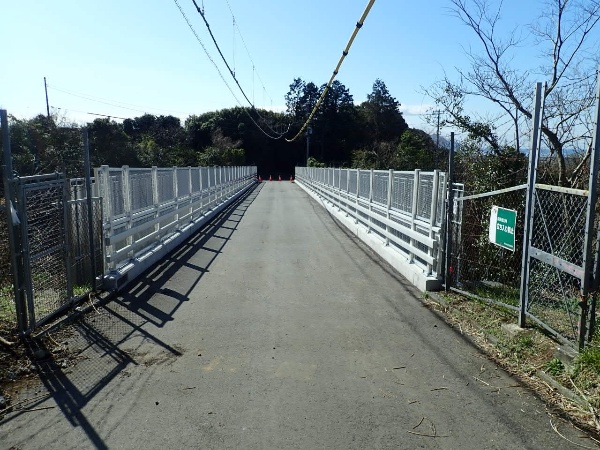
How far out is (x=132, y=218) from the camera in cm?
872

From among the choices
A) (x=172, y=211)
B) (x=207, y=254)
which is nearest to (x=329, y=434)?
(x=207, y=254)

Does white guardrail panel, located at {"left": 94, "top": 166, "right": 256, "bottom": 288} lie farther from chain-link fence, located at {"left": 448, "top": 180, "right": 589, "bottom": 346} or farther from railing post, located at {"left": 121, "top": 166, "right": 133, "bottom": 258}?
chain-link fence, located at {"left": 448, "top": 180, "right": 589, "bottom": 346}

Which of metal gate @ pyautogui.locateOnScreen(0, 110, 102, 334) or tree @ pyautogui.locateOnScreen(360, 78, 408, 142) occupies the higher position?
tree @ pyautogui.locateOnScreen(360, 78, 408, 142)

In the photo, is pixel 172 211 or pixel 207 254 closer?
pixel 207 254

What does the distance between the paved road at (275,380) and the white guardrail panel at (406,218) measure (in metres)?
0.64

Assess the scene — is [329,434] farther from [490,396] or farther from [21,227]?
[21,227]

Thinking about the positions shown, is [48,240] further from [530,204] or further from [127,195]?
[530,204]

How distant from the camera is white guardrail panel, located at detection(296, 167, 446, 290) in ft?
24.8

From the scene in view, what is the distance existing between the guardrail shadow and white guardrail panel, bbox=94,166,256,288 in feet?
1.94

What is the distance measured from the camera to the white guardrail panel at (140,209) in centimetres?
759

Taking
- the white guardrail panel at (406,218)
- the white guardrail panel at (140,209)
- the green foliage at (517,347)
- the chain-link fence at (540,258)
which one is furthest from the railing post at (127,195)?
the green foliage at (517,347)

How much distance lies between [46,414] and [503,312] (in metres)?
5.27

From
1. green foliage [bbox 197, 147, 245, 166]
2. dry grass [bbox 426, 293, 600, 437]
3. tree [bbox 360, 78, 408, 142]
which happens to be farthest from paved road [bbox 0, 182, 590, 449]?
tree [bbox 360, 78, 408, 142]

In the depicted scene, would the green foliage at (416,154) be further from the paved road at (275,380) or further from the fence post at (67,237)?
the fence post at (67,237)
